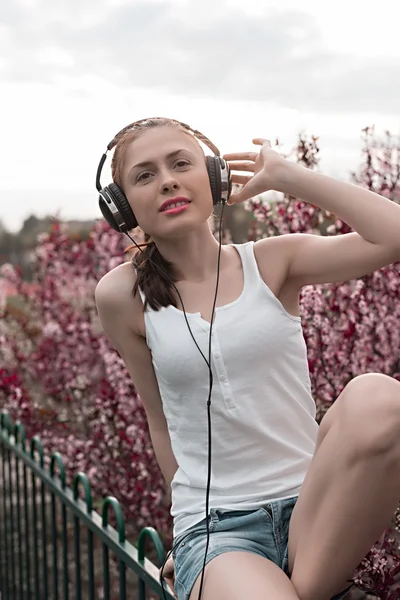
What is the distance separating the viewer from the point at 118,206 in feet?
6.74

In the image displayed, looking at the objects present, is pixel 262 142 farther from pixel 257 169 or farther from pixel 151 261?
pixel 151 261

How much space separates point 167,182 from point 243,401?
0.60m

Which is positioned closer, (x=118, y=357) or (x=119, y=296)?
(x=119, y=296)

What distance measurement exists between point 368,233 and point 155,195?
562mm

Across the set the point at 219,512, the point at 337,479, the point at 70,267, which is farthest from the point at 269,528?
the point at 70,267

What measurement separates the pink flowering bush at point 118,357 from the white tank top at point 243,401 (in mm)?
326

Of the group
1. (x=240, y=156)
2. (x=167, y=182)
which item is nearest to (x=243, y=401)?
(x=167, y=182)

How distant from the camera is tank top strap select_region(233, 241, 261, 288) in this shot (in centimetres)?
202

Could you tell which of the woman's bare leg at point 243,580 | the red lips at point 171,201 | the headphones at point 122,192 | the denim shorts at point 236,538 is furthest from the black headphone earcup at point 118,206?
the woman's bare leg at point 243,580

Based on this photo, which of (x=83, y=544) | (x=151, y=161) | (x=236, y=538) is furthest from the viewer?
(x=83, y=544)

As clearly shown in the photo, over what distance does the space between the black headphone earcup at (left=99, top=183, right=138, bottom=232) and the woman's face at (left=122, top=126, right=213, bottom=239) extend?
0.8 inches

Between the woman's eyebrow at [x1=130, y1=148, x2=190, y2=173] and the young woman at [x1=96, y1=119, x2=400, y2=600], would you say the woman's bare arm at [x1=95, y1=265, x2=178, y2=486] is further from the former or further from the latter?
the woman's eyebrow at [x1=130, y1=148, x2=190, y2=173]

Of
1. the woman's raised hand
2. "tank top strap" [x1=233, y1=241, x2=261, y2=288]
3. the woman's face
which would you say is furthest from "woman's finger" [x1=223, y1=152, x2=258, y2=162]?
"tank top strap" [x1=233, y1=241, x2=261, y2=288]

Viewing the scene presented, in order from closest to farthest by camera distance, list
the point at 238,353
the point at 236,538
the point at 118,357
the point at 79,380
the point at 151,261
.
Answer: the point at 236,538 < the point at 238,353 < the point at 151,261 < the point at 118,357 < the point at 79,380
